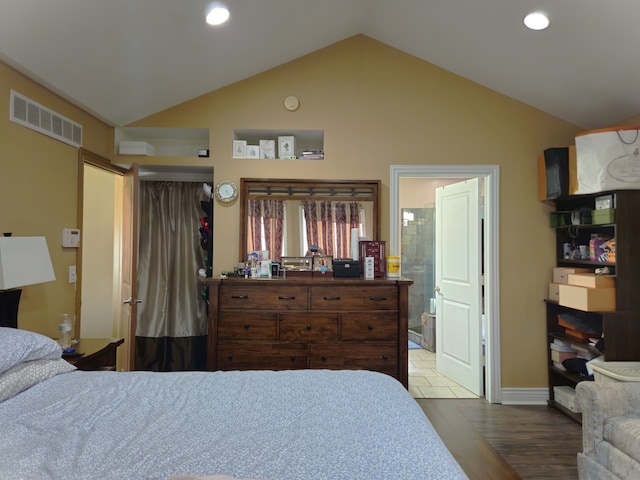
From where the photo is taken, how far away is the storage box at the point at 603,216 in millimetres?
2697

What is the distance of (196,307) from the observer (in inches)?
143

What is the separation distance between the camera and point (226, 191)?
127 inches

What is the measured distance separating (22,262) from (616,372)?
3372 millimetres

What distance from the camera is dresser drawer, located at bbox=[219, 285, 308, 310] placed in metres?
2.84

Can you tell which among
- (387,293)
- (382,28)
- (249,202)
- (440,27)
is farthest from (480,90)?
(249,202)

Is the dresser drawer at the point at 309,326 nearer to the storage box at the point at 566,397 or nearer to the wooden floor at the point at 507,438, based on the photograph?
the wooden floor at the point at 507,438

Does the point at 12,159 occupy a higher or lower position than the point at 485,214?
higher

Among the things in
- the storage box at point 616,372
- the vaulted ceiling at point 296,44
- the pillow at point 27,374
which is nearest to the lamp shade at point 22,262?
the pillow at point 27,374

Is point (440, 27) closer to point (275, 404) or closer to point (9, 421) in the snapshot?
point (275, 404)

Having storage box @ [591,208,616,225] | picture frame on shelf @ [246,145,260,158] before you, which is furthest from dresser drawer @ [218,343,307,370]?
storage box @ [591,208,616,225]

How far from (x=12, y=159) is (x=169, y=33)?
118 centimetres

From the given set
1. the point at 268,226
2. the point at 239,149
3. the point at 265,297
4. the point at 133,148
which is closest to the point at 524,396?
the point at 265,297

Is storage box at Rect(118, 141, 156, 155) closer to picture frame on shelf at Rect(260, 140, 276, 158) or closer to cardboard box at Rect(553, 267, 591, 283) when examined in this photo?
picture frame on shelf at Rect(260, 140, 276, 158)

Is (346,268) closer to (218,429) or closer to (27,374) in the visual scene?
(218,429)
